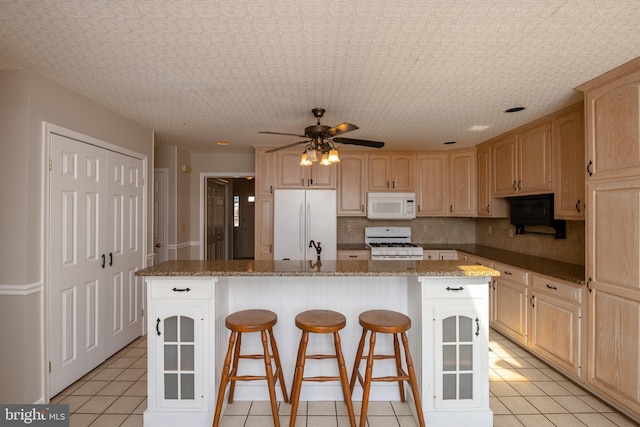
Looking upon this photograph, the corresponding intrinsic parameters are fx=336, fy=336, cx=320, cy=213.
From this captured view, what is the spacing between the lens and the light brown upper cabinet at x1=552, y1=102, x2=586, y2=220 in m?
2.80

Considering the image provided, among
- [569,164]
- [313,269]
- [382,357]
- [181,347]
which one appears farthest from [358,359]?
[569,164]

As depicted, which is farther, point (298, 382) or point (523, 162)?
point (523, 162)

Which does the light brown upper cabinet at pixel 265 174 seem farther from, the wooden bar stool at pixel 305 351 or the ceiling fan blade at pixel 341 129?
the wooden bar stool at pixel 305 351

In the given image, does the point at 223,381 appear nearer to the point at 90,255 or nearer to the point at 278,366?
the point at 278,366

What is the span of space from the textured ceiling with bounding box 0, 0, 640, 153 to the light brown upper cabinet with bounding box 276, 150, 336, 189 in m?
1.47

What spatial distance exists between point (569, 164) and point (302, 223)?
2851 mm

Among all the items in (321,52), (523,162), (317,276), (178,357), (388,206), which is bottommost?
(178,357)

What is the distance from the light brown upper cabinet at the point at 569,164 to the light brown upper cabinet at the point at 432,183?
→ 173 cm

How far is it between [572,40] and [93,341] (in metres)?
3.94

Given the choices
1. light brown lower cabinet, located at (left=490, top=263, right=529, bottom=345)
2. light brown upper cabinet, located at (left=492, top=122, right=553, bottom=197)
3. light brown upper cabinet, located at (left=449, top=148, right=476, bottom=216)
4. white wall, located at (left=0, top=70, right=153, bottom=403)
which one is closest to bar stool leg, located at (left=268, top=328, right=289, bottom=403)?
white wall, located at (left=0, top=70, right=153, bottom=403)

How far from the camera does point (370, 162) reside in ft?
15.6

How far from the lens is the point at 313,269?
2125mm

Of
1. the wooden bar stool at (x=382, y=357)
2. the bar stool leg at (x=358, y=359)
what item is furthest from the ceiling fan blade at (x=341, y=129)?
the bar stool leg at (x=358, y=359)
